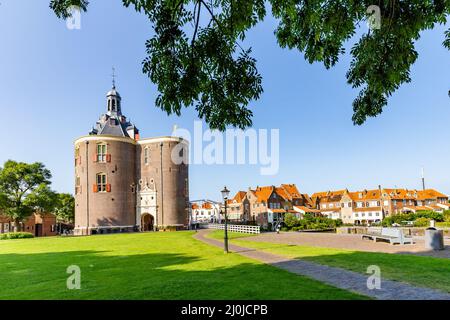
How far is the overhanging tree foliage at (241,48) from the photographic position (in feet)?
20.2

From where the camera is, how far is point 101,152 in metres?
53.0

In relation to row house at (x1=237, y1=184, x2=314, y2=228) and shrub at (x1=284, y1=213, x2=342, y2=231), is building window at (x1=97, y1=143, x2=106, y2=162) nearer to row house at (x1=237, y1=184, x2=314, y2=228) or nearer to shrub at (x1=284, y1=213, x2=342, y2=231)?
shrub at (x1=284, y1=213, x2=342, y2=231)

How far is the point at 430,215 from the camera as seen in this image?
44.0 metres

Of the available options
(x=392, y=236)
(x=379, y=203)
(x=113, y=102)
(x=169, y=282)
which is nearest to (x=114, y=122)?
(x=113, y=102)

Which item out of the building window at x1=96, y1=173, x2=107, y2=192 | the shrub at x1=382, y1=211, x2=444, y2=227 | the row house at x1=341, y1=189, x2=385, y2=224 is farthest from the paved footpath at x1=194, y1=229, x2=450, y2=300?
the row house at x1=341, y1=189, x2=385, y2=224

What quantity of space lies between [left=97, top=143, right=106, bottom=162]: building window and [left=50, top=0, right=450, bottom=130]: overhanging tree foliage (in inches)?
1949

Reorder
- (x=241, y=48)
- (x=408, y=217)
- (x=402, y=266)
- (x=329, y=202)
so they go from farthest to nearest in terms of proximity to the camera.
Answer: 1. (x=329, y=202)
2. (x=408, y=217)
3. (x=402, y=266)
4. (x=241, y=48)

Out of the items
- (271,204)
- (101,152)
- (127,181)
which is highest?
(101,152)

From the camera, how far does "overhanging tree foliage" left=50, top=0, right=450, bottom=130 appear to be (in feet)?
20.2

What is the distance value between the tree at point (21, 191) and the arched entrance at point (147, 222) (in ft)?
49.0

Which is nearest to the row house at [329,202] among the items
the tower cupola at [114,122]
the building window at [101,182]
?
the tower cupola at [114,122]

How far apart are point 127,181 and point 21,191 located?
1612cm

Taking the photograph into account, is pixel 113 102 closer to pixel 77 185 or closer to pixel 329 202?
pixel 77 185
